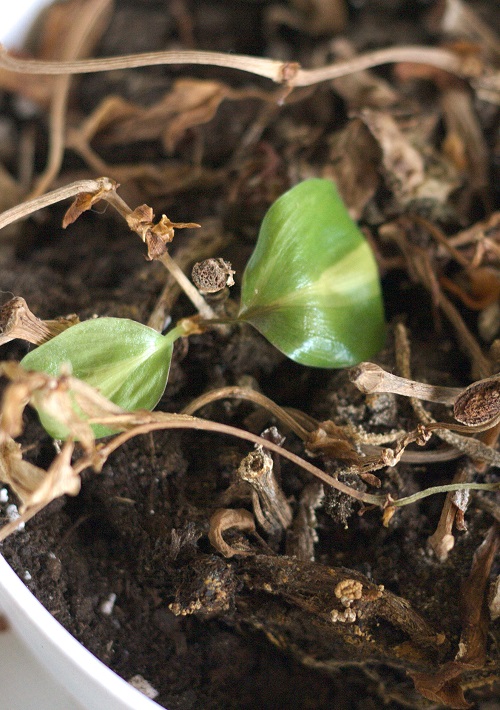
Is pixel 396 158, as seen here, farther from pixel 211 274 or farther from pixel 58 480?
pixel 58 480

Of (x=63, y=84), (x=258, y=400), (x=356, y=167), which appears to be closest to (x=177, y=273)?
(x=258, y=400)

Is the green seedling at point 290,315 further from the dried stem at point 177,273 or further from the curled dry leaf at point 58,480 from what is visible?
the curled dry leaf at point 58,480

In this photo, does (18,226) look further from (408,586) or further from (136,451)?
(408,586)

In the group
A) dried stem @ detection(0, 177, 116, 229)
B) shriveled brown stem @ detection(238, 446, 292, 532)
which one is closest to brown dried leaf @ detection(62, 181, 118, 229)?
dried stem @ detection(0, 177, 116, 229)

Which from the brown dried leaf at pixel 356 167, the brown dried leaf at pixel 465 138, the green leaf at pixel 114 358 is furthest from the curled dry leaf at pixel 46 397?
the brown dried leaf at pixel 465 138

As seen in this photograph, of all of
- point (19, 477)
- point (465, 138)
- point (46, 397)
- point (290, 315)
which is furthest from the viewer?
point (465, 138)

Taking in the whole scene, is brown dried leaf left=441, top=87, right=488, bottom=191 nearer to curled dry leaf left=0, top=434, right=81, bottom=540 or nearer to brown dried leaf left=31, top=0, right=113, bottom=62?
brown dried leaf left=31, top=0, right=113, bottom=62
